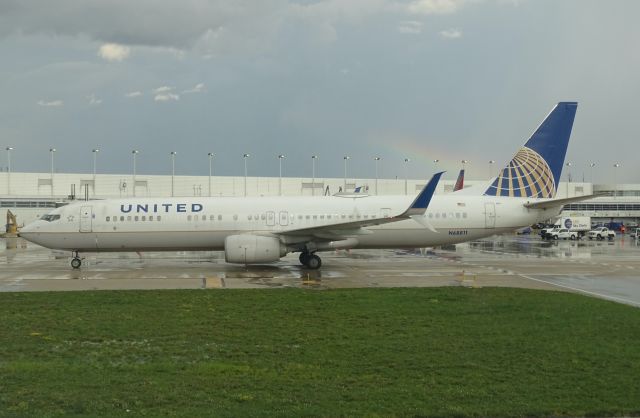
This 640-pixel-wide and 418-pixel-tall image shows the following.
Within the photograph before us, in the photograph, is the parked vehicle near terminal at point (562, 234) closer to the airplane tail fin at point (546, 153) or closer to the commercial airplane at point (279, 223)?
the airplane tail fin at point (546, 153)

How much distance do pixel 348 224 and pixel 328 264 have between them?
417cm

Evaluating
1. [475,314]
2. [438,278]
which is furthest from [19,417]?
[438,278]

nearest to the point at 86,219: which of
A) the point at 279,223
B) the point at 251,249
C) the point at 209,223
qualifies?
the point at 209,223

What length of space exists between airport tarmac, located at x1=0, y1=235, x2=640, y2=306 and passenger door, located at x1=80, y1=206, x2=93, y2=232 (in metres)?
1.85

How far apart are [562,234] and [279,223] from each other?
43505mm

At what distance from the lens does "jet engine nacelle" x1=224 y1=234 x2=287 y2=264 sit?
82.4ft

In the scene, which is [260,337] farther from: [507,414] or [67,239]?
[67,239]

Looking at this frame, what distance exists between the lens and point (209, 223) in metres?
27.7

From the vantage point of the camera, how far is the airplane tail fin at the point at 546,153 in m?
31.4

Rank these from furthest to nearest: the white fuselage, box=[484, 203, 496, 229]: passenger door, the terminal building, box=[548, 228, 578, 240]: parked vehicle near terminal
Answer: the terminal building, box=[548, 228, 578, 240]: parked vehicle near terminal, box=[484, 203, 496, 229]: passenger door, the white fuselage

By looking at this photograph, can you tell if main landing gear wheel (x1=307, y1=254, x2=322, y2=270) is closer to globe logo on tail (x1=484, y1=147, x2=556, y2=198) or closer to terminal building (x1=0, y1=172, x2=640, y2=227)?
globe logo on tail (x1=484, y1=147, x2=556, y2=198)

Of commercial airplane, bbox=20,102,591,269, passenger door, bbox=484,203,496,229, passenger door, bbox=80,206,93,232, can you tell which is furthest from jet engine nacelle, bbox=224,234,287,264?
passenger door, bbox=484,203,496,229

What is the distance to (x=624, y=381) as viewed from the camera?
8438mm

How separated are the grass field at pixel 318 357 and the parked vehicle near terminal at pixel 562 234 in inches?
1885
